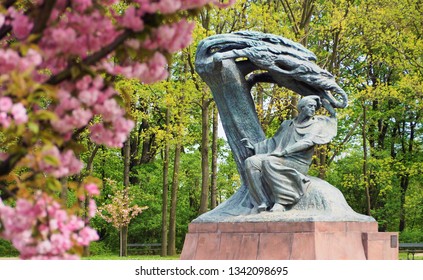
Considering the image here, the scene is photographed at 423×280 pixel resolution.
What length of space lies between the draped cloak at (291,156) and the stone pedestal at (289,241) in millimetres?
627

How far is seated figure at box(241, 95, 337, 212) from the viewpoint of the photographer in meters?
11.1

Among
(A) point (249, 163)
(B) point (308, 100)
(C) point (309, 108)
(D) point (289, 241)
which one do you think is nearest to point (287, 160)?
(A) point (249, 163)

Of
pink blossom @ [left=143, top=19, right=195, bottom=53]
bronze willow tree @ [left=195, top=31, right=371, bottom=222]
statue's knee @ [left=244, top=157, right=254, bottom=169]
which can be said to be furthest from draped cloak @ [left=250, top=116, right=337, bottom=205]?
pink blossom @ [left=143, top=19, right=195, bottom=53]

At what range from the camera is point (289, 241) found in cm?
1058

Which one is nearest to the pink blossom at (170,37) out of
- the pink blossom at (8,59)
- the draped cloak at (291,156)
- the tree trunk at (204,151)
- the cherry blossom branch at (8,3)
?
the pink blossom at (8,59)

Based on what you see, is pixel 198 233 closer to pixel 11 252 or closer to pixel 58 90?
pixel 58 90

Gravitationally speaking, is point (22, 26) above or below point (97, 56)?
above

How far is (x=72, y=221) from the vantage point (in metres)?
3.33

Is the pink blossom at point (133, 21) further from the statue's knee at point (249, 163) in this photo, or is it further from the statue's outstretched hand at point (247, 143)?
the statue's outstretched hand at point (247, 143)

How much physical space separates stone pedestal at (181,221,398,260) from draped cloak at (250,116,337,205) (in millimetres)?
627

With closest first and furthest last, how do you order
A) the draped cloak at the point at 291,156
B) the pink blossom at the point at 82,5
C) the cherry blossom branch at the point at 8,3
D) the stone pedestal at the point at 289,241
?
1. the pink blossom at the point at 82,5
2. the cherry blossom branch at the point at 8,3
3. the stone pedestal at the point at 289,241
4. the draped cloak at the point at 291,156

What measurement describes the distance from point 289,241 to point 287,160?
1400mm

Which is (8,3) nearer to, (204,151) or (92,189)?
(92,189)

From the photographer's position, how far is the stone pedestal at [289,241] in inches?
412
